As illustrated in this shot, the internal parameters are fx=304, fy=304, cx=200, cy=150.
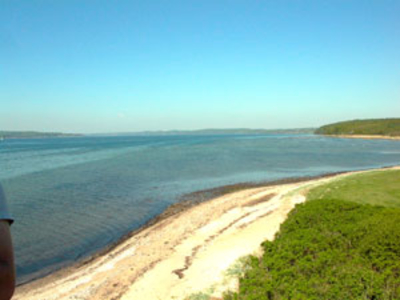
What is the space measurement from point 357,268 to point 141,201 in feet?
64.2

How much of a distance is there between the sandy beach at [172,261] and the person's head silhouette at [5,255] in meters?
7.52

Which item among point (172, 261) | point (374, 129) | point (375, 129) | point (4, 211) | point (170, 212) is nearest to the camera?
point (4, 211)

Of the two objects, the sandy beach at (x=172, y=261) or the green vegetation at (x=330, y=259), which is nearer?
the green vegetation at (x=330, y=259)

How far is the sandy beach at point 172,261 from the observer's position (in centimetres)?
941

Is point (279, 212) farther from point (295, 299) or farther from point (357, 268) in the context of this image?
point (295, 299)

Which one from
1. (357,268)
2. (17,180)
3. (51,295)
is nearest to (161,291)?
(51,295)

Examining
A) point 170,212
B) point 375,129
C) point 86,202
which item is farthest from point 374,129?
point 86,202

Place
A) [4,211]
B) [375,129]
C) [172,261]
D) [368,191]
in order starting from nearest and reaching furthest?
[4,211], [172,261], [368,191], [375,129]

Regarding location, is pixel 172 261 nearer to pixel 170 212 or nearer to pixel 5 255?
pixel 170 212

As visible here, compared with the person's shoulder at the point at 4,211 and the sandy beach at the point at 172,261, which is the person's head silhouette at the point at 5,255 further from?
the sandy beach at the point at 172,261

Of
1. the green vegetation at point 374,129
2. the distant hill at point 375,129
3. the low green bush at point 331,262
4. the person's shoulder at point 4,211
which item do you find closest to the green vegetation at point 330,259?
the low green bush at point 331,262

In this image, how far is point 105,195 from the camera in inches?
1088

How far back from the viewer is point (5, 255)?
1.73 m

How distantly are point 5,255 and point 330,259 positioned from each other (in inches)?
351
